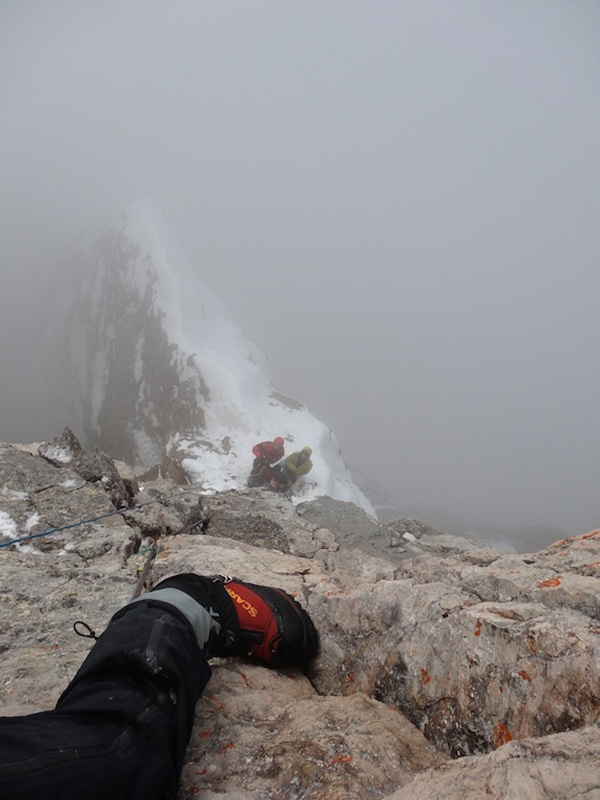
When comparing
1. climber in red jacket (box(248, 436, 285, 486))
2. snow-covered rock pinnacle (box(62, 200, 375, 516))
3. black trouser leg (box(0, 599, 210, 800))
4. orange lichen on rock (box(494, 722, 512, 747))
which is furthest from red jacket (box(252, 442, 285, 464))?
orange lichen on rock (box(494, 722, 512, 747))

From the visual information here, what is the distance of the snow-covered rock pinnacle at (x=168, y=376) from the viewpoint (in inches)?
792

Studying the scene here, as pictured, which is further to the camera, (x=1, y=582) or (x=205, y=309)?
(x=205, y=309)

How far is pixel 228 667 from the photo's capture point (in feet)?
11.8

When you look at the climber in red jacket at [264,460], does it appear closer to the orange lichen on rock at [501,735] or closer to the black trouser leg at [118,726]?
the black trouser leg at [118,726]

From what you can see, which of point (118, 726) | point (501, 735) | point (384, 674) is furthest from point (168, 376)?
point (501, 735)

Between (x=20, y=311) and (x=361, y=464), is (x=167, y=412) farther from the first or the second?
(x=361, y=464)

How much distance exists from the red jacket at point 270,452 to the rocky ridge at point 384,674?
10394mm

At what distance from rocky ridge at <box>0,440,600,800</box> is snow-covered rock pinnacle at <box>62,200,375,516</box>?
1138cm

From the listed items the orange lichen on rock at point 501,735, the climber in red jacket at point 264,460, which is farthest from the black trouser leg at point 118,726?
the climber in red jacket at point 264,460

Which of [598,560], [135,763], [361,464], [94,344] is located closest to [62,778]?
[135,763]

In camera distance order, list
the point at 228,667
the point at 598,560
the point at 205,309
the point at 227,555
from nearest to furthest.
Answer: the point at 228,667
the point at 598,560
the point at 227,555
the point at 205,309

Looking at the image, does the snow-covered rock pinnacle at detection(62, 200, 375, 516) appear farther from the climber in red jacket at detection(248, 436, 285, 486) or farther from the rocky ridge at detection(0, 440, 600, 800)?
the rocky ridge at detection(0, 440, 600, 800)

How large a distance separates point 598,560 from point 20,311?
46252 millimetres

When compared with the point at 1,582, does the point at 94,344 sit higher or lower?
higher
